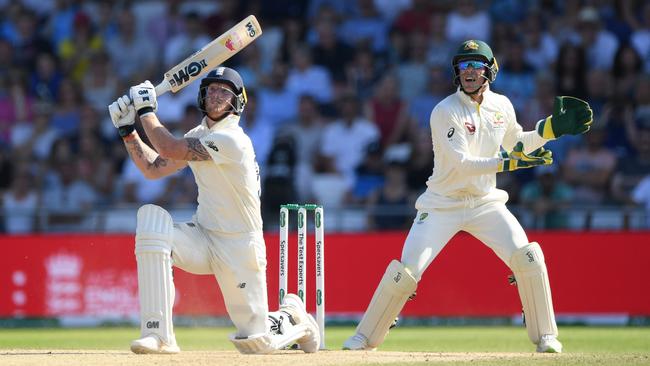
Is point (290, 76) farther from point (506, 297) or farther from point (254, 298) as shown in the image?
point (254, 298)

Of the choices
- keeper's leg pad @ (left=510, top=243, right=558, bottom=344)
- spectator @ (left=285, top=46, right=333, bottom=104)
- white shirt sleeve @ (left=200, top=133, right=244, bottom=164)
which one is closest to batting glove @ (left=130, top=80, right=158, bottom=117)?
white shirt sleeve @ (left=200, top=133, right=244, bottom=164)

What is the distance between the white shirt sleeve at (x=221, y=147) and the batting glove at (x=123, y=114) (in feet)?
1.83

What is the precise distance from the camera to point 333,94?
16.1m

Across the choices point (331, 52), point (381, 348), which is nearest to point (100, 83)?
point (331, 52)

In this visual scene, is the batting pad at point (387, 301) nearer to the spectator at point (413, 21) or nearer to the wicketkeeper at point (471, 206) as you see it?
the wicketkeeper at point (471, 206)

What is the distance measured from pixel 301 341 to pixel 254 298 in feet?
2.26

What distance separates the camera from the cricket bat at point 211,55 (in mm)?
8789

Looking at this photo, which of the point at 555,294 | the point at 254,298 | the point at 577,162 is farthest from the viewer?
the point at 577,162

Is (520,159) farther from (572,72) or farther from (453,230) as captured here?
(572,72)

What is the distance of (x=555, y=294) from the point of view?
44.1ft

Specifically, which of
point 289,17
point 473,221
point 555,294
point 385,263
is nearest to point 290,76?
point 289,17

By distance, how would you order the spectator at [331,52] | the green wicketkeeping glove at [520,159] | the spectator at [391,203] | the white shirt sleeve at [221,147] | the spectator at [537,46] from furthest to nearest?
the spectator at [331,52] → the spectator at [537,46] → the spectator at [391,203] → the green wicketkeeping glove at [520,159] → the white shirt sleeve at [221,147]

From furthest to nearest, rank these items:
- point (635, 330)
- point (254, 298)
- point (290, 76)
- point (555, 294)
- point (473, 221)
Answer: point (290, 76)
point (555, 294)
point (635, 330)
point (473, 221)
point (254, 298)

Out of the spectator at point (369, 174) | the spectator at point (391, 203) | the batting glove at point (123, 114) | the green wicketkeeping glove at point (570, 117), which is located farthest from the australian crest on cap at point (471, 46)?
the spectator at point (369, 174)
